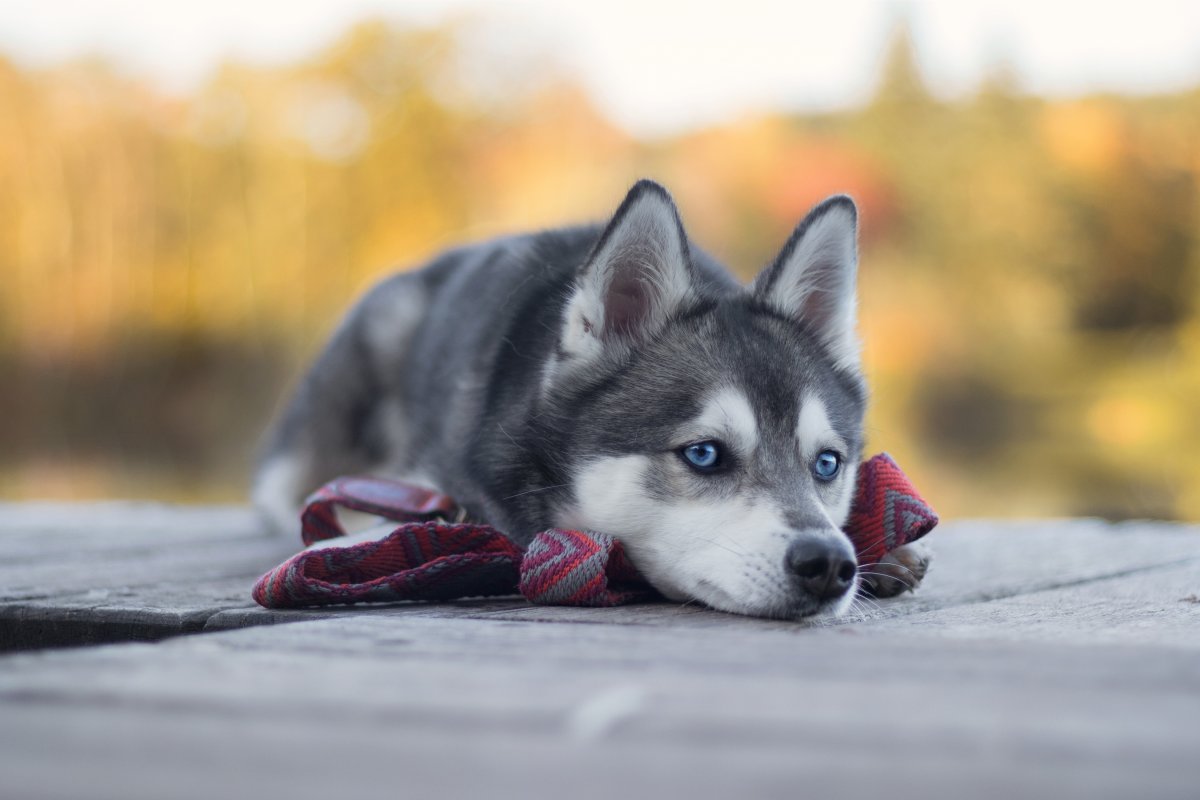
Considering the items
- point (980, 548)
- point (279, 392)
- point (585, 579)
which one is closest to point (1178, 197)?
point (279, 392)

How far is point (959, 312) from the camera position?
29.1 m

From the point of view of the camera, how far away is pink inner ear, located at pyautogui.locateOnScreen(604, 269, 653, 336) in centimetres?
310

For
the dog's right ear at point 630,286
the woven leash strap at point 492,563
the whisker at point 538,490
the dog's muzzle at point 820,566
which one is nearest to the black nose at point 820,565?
the dog's muzzle at point 820,566

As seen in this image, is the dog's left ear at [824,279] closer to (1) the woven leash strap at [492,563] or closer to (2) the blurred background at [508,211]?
(1) the woven leash strap at [492,563]

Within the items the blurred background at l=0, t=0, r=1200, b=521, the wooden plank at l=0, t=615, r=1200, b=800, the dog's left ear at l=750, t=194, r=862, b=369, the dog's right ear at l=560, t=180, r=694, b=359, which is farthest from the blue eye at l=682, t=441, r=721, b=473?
the blurred background at l=0, t=0, r=1200, b=521

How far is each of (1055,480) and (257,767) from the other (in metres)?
16.6

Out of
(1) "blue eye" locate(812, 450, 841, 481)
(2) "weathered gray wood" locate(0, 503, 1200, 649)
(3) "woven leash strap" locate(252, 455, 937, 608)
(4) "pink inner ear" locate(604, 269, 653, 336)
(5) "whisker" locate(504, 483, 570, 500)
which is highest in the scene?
(4) "pink inner ear" locate(604, 269, 653, 336)

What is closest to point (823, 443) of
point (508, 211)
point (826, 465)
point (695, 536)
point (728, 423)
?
point (826, 465)

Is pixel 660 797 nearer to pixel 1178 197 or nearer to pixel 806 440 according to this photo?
pixel 806 440

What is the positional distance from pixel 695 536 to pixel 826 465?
47cm

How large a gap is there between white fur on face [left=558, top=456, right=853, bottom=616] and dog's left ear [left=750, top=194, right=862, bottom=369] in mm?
744

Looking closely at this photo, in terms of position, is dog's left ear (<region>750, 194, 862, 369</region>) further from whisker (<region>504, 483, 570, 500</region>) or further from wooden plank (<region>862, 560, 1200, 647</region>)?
wooden plank (<region>862, 560, 1200, 647</region>)

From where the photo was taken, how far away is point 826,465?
2902mm

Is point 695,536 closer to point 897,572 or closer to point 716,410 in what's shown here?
point 716,410
